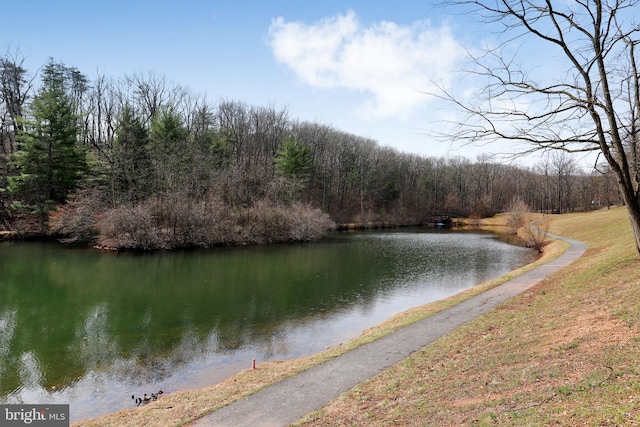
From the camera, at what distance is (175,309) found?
1628 centimetres

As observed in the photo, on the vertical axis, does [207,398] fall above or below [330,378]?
below

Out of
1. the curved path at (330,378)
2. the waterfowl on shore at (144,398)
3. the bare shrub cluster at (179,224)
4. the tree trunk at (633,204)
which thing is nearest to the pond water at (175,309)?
the waterfowl on shore at (144,398)

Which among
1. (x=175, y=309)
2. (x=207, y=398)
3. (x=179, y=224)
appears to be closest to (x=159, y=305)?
(x=175, y=309)

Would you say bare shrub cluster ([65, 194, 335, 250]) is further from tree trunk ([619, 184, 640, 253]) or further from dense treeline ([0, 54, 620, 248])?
tree trunk ([619, 184, 640, 253])

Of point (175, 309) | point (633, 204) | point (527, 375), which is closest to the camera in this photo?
point (527, 375)

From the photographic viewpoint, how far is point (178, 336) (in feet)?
42.8

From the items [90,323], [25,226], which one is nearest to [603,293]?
[90,323]

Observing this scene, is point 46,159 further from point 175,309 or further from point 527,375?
point 527,375

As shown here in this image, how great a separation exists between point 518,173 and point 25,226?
101628mm

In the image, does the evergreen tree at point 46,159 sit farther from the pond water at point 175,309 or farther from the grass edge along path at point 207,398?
the grass edge along path at point 207,398

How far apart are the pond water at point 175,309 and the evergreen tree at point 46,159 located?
7.28 meters

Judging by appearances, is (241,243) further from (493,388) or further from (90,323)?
(493,388)

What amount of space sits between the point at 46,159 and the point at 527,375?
44294mm

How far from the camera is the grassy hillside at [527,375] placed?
4504 mm
